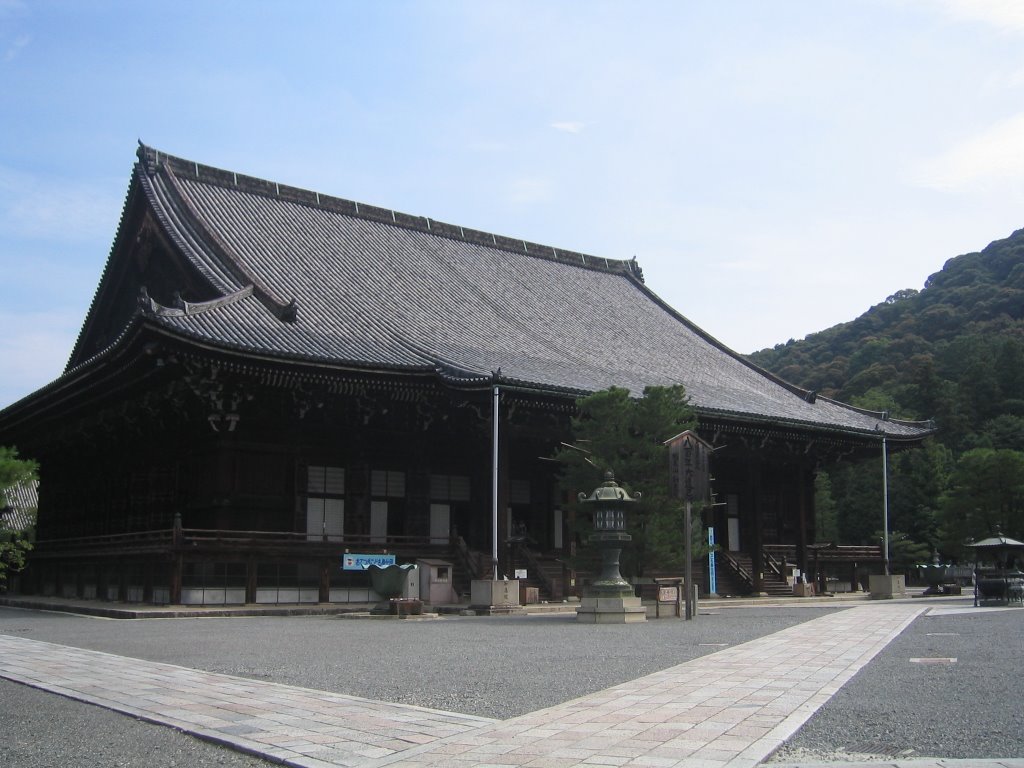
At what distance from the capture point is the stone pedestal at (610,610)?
55.9 ft

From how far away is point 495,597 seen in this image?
803 inches

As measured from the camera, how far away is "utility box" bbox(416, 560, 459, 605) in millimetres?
21750

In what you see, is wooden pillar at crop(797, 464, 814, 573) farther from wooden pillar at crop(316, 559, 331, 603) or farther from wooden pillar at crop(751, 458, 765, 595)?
wooden pillar at crop(316, 559, 331, 603)

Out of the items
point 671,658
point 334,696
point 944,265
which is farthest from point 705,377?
point 944,265

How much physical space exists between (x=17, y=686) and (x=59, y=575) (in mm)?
20735

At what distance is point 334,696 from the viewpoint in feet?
25.6

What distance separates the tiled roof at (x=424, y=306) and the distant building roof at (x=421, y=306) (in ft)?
0.21

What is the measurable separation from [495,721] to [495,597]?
13990 millimetres

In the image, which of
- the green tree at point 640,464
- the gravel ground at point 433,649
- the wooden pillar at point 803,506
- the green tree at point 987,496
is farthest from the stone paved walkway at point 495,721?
the green tree at point 987,496

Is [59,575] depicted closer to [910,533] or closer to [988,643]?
[988,643]

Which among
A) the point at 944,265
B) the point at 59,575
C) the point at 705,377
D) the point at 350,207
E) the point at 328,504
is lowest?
the point at 59,575

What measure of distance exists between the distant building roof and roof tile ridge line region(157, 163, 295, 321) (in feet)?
0.17

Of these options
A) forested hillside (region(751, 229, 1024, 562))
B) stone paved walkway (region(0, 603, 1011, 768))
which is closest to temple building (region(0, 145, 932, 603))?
stone paved walkway (region(0, 603, 1011, 768))

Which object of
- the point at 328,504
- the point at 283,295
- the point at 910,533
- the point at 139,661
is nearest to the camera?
the point at 139,661
